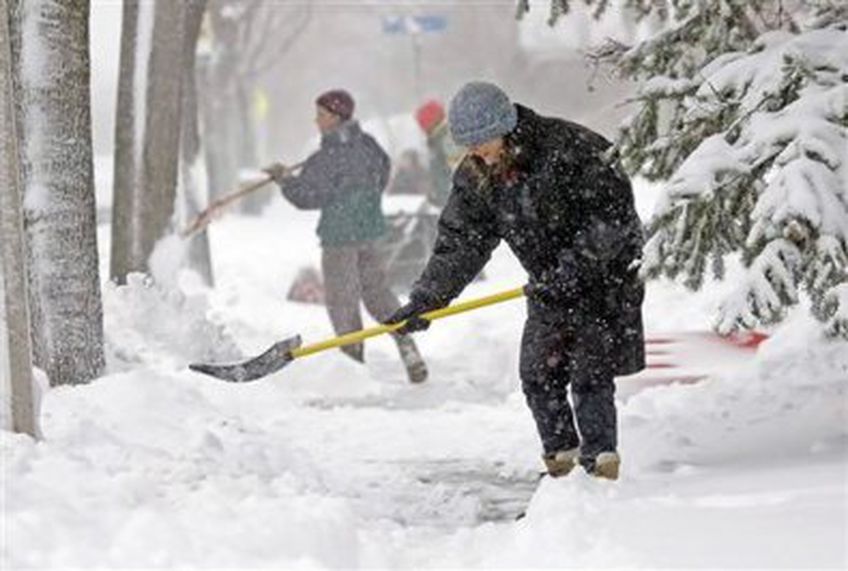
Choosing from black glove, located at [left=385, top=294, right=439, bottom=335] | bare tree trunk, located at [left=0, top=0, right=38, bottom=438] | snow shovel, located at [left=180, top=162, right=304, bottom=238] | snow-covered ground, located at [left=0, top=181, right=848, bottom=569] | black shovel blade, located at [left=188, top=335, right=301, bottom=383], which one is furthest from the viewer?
snow shovel, located at [left=180, top=162, right=304, bottom=238]

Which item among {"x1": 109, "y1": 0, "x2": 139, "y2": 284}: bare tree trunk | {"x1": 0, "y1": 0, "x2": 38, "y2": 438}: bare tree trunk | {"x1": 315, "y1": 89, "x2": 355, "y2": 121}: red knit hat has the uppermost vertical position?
{"x1": 0, "y1": 0, "x2": 38, "y2": 438}: bare tree trunk

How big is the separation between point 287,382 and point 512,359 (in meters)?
1.89

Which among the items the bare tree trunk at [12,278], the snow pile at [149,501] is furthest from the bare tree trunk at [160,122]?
the bare tree trunk at [12,278]

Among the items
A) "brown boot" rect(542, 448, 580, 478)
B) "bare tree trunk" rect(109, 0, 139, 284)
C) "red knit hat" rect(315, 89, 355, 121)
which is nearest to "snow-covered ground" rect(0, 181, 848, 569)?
"brown boot" rect(542, 448, 580, 478)

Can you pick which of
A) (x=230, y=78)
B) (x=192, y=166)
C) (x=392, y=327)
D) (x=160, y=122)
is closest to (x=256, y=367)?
(x=392, y=327)

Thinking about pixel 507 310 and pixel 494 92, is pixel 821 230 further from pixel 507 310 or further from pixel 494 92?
pixel 507 310

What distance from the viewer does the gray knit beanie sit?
17.3 feet

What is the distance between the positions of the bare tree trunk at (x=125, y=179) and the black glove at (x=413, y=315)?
388cm

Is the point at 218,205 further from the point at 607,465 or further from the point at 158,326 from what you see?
the point at 607,465

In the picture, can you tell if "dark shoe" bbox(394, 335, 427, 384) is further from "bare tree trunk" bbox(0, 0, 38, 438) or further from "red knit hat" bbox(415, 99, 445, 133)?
"red knit hat" bbox(415, 99, 445, 133)

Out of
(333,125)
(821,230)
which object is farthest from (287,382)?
(821,230)

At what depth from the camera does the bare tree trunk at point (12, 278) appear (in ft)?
16.4

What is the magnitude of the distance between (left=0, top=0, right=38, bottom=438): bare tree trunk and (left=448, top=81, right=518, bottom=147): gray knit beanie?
154 centimetres

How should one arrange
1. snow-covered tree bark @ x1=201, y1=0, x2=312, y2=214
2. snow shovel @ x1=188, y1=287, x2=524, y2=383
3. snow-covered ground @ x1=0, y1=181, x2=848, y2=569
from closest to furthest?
snow-covered ground @ x1=0, y1=181, x2=848, y2=569 → snow shovel @ x1=188, y1=287, x2=524, y2=383 → snow-covered tree bark @ x1=201, y1=0, x2=312, y2=214
